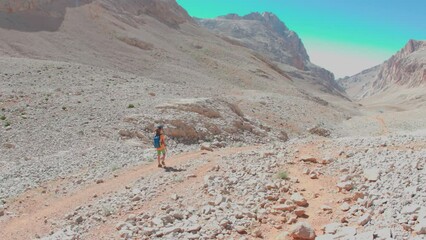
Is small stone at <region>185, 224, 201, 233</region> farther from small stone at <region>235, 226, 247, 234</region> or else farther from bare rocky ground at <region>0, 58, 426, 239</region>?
small stone at <region>235, 226, 247, 234</region>

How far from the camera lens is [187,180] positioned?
516 inches

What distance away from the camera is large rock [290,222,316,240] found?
809cm

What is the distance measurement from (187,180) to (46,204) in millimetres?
4616

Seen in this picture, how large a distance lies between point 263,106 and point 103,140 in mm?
23292

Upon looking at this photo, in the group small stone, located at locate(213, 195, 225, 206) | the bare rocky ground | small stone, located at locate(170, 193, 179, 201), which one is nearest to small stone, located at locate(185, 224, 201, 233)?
the bare rocky ground

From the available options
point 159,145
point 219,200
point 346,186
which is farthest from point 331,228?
point 159,145

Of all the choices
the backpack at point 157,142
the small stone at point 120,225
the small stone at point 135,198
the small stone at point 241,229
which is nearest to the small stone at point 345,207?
the small stone at point 241,229

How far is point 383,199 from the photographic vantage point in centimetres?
844

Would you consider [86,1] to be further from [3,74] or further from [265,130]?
[265,130]

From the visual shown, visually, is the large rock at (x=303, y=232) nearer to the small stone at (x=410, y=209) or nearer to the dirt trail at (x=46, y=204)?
the small stone at (x=410, y=209)

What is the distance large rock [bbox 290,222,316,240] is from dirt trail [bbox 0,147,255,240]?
21.7 ft

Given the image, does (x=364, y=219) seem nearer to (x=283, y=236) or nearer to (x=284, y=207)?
(x=283, y=236)

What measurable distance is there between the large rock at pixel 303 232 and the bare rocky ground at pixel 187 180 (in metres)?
0.03

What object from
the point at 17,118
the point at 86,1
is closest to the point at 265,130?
the point at 17,118
